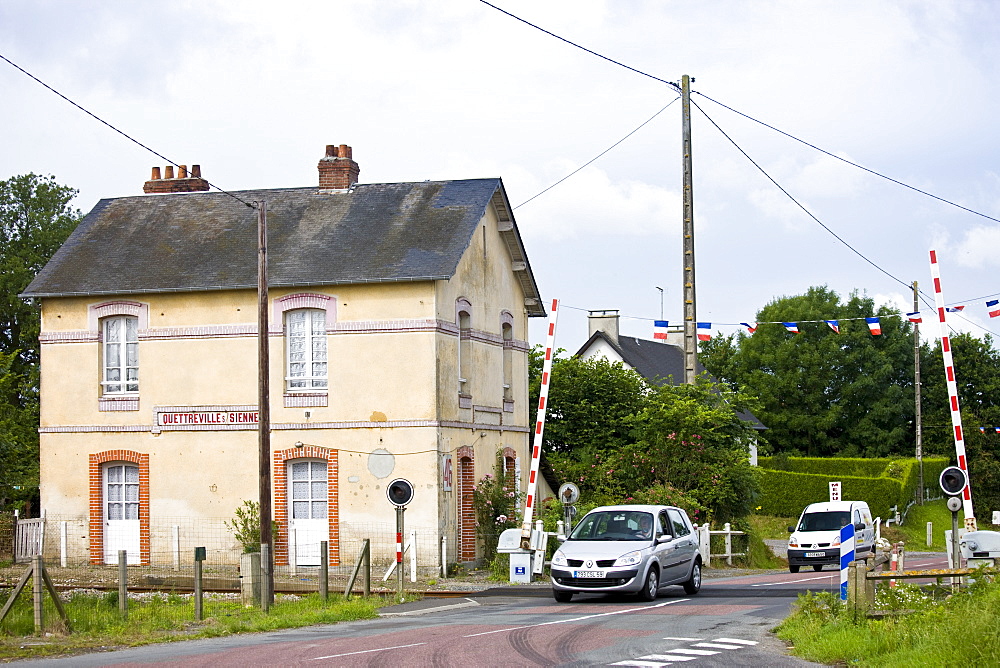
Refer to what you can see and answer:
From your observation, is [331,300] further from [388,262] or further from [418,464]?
[418,464]

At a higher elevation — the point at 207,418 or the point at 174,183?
the point at 174,183

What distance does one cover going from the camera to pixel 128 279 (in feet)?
96.1

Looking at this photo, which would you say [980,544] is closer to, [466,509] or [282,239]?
[466,509]

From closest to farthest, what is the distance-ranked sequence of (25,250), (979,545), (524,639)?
(524,639) → (979,545) → (25,250)

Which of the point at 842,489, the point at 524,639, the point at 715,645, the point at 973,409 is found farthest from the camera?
the point at 973,409

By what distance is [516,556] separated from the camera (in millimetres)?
25359

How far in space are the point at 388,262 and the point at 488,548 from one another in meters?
7.06

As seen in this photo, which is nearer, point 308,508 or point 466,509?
point 308,508

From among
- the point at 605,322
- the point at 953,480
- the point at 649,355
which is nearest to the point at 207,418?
the point at 953,480

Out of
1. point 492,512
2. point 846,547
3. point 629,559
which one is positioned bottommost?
point 629,559

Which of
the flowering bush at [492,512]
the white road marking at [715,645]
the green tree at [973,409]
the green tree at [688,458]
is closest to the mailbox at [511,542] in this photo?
the flowering bush at [492,512]

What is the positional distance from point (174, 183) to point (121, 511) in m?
8.93

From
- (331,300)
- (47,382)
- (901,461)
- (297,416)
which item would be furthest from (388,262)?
(901,461)

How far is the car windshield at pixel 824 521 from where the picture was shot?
112ft
